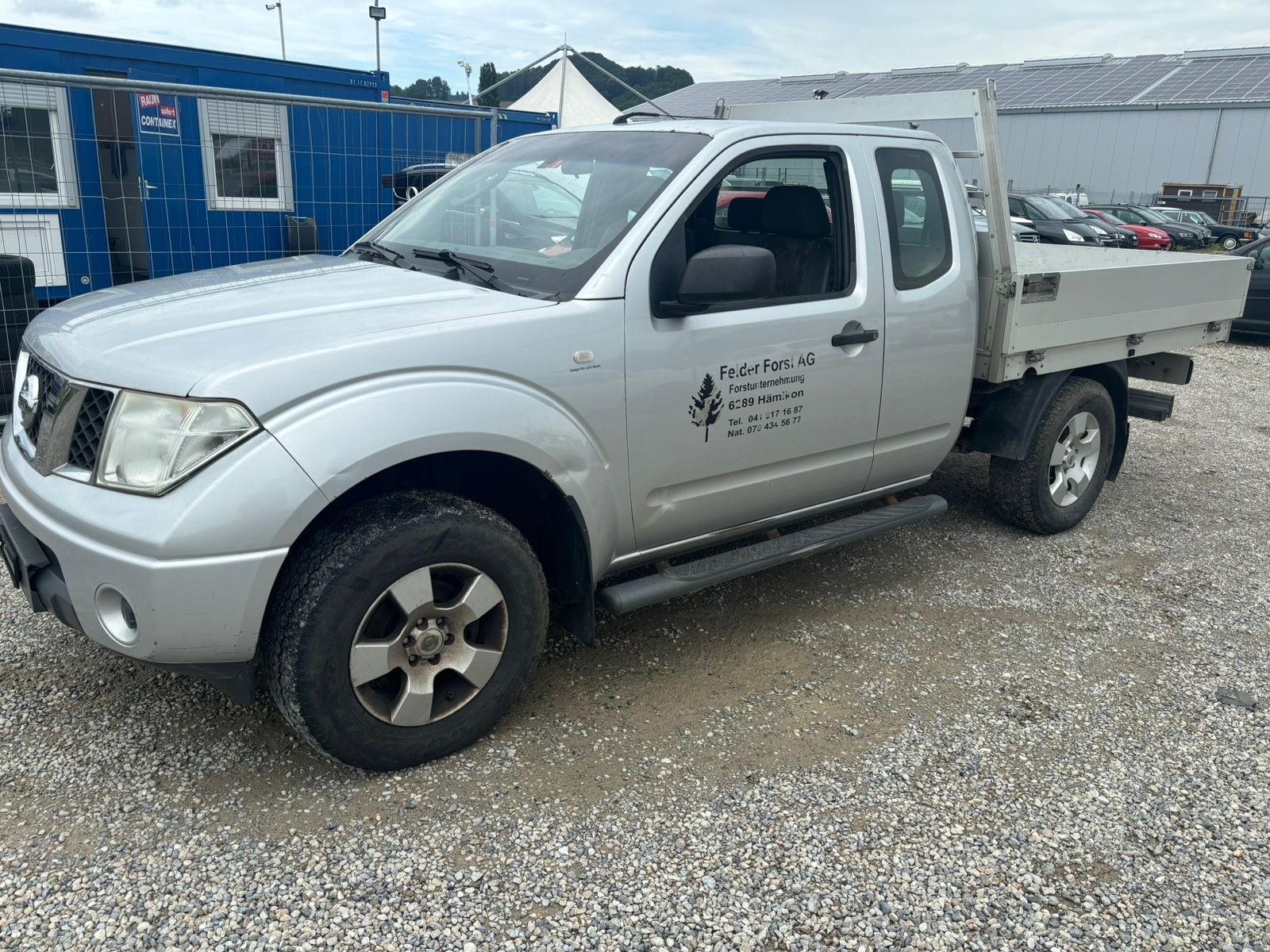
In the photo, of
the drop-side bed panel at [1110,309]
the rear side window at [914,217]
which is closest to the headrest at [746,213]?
the rear side window at [914,217]

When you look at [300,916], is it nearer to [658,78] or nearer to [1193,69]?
[1193,69]

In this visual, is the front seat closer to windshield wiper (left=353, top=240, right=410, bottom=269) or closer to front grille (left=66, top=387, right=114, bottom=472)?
windshield wiper (left=353, top=240, right=410, bottom=269)

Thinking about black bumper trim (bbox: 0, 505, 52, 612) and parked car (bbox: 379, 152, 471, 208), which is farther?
parked car (bbox: 379, 152, 471, 208)

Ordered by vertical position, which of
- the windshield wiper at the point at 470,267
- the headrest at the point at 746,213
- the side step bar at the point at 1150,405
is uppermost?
the headrest at the point at 746,213

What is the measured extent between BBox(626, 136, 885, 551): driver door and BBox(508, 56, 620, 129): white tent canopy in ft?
59.2

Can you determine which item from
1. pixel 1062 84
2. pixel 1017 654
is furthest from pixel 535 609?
pixel 1062 84

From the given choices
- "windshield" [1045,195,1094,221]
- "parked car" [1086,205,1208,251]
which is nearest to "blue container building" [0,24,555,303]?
"windshield" [1045,195,1094,221]

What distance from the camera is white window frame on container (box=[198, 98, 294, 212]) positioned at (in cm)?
729

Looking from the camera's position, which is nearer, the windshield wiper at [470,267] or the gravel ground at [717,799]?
the gravel ground at [717,799]

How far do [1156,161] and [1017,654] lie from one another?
46.4m

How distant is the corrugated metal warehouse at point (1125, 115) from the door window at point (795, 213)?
38.3 metres

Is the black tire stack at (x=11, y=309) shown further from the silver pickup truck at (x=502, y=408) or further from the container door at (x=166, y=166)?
the silver pickup truck at (x=502, y=408)

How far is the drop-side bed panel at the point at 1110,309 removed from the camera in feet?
14.9

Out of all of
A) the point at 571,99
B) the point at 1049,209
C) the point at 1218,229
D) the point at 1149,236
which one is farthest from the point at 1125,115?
the point at 571,99
